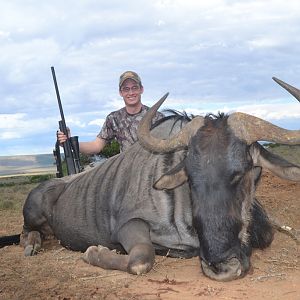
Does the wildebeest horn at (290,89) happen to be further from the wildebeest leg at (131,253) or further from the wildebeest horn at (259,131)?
the wildebeest leg at (131,253)

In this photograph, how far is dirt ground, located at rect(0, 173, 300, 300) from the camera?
4434 mm

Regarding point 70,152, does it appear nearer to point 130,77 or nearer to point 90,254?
point 130,77

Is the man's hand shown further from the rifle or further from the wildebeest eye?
the wildebeest eye

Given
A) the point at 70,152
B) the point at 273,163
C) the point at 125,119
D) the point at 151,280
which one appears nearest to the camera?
the point at 151,280

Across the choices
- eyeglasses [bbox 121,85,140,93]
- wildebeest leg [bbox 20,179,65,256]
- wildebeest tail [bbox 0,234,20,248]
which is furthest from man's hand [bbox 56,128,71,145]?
wildebeest tail [bbox 0,234,20,248]

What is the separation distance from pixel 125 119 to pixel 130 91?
447 millimetres

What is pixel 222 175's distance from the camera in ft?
15.4

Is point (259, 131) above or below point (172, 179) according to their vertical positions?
above

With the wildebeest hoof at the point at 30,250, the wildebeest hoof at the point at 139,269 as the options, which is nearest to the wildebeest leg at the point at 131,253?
the wildebeest hoof at the point at 139,269

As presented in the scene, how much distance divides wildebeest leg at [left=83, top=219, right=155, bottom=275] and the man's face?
3.02m

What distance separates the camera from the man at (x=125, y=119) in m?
8.28

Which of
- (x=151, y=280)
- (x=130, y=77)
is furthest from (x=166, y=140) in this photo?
(x=130, y=77)

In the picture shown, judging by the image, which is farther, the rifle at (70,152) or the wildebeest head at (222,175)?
the rifle at (70,152)

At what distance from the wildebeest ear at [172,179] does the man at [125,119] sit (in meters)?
2.88
